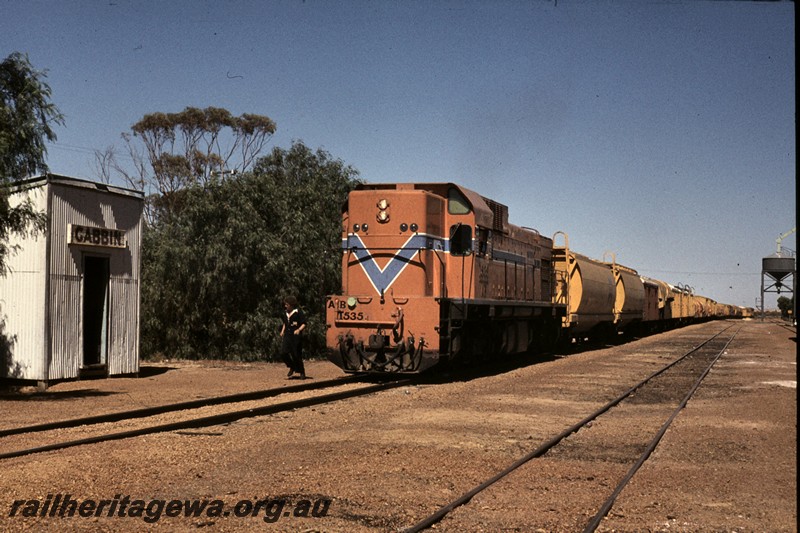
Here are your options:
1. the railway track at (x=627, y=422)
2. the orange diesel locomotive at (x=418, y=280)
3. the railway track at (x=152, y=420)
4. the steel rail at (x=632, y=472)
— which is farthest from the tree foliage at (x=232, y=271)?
the steel rail at (x=632, y=472)

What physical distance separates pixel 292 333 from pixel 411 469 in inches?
353

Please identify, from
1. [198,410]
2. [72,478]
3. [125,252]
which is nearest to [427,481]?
[72,478]

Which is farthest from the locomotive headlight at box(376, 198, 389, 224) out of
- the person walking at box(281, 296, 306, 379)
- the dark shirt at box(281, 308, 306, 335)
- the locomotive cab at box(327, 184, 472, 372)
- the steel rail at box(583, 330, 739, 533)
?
the steel rail at box(583, 330, 739, 533)

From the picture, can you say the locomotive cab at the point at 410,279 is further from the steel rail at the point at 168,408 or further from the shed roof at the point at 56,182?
the shed roof at the point at 56,182

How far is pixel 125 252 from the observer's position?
1727 centimetres

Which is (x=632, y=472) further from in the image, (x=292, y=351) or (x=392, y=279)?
(x=292, y=351)

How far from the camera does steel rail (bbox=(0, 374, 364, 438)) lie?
9.69 m

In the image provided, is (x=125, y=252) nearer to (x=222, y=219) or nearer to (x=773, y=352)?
(x=222, y=219)

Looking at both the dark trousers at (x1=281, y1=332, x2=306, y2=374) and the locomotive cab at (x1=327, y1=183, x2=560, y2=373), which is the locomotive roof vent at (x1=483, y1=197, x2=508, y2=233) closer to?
the locomotive cab at (x1=327, y1=183, x2=560, y2=373)

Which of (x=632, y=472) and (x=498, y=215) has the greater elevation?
(x=498, y=215)

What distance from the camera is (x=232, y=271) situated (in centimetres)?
2352

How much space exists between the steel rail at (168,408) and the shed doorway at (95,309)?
475 cm

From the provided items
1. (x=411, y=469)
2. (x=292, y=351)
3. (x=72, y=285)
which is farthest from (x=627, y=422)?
(x=72, y=285)

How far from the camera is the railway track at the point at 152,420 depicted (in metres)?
8.84
